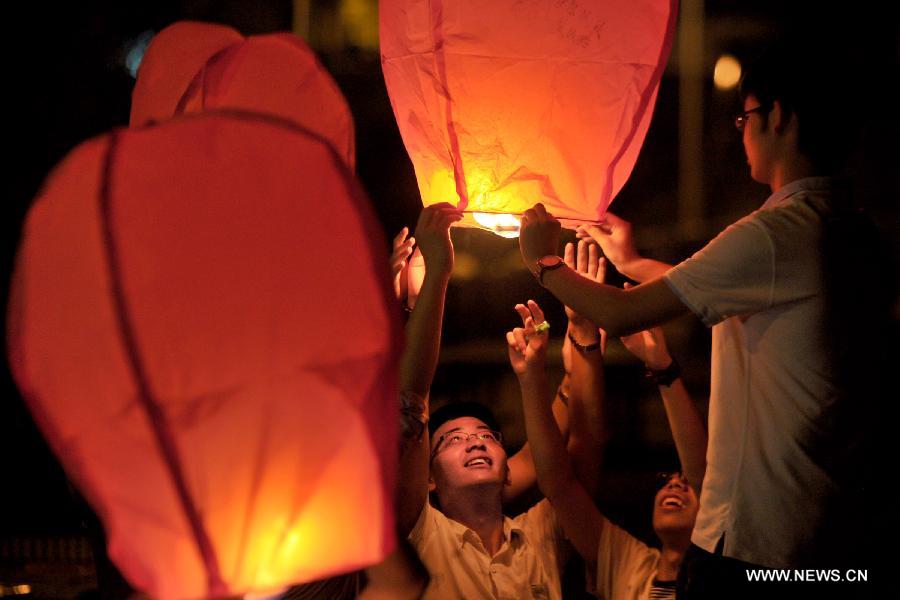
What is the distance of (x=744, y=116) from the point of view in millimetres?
2195

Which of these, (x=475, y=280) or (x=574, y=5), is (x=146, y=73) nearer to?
(x=574, y=5)

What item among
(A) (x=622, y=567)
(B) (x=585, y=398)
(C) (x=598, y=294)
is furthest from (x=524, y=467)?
(C) (x=598, y=294)

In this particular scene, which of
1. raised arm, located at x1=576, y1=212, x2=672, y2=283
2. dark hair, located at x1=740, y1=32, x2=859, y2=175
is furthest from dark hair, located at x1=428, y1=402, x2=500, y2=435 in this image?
dark hair, located at x1=740, y1=32, x2=859, y2=175

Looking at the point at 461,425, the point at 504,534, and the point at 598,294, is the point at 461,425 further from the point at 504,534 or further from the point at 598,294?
the point at 598,294

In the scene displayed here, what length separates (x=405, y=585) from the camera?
1.94 m

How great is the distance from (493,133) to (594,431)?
1.46 m

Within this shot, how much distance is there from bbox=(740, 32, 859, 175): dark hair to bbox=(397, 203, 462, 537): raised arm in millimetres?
838

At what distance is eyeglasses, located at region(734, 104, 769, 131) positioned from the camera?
215 centimetres

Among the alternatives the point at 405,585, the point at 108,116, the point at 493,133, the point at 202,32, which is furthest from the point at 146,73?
the point at 108,116

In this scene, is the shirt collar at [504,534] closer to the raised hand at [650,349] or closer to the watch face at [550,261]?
the raised hand at [650,349]

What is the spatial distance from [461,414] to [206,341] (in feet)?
7.42

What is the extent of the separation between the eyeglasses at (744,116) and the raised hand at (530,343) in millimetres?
1076

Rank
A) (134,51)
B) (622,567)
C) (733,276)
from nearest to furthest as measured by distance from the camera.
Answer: (733,276), (622,567), (134,51)

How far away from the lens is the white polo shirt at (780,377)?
201 cm
